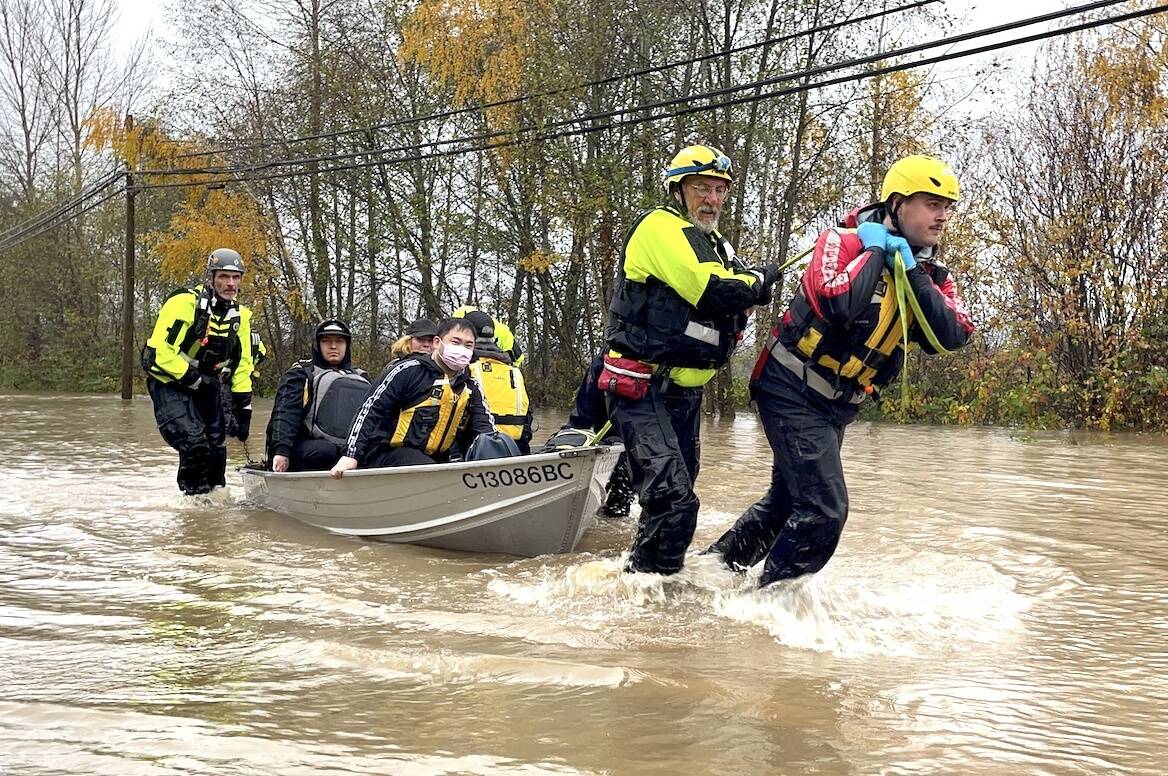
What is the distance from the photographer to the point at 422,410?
7531 mm

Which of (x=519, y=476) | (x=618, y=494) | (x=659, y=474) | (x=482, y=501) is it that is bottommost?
(x=618, y=494)

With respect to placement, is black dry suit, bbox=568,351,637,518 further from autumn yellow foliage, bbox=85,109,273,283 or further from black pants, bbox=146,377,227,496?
autumn yellow foliage, bbox=85,109,273,283

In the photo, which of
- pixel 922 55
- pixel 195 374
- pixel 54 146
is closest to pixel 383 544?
pixel 195 374

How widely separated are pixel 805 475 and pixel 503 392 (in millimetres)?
3591

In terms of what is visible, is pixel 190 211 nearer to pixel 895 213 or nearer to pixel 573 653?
pixel 895 213

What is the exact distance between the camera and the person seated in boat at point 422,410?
735cm

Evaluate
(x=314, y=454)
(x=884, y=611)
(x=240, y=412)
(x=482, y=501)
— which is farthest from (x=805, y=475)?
(x=240, y=412)

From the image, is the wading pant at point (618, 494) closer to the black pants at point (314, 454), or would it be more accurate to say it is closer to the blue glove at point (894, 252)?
the black pants at point (314, 454)

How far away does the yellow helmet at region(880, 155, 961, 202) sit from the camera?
191 inches

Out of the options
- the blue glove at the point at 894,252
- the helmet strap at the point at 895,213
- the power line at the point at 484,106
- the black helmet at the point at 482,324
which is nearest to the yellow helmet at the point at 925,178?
the helmet strap at the point at 895,213

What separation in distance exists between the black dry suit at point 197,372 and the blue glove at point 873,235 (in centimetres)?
541

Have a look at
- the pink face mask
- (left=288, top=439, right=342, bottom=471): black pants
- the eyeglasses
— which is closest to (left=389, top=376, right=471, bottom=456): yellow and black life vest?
the pink face mask

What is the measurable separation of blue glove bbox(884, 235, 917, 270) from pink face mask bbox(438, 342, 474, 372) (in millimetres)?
3228

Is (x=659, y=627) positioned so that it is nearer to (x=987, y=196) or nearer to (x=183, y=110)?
(x=987, y=196)
